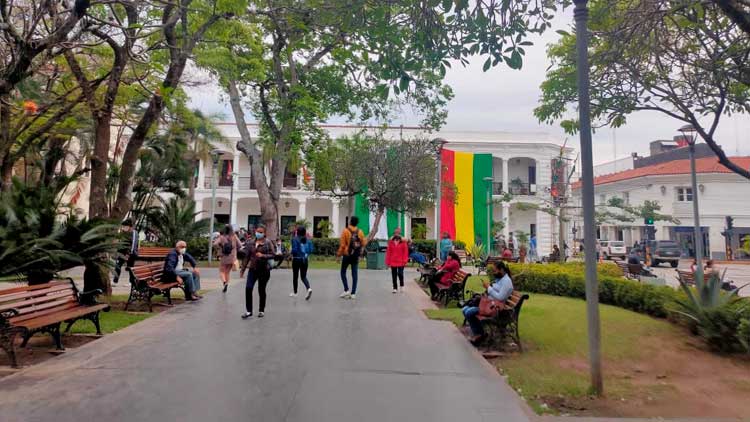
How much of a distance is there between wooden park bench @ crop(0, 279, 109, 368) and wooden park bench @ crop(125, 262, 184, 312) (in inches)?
55.2

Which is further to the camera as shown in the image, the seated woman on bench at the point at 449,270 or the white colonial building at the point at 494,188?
the white colonial building at the point at 494,188

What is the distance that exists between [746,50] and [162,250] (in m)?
15.1

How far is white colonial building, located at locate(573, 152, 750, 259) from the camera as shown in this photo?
3462cm

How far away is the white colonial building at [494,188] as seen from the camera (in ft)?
111

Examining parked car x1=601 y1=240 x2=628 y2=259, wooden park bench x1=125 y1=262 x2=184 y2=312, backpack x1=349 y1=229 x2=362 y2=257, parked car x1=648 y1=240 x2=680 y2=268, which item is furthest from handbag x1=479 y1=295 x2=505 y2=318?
parked car x1=601 y1=240 x2=628 y2=259

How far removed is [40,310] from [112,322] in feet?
5.57

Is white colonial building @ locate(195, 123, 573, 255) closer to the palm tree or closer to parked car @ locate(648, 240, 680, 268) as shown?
parked car @ locate(648, 240, 680, 268)

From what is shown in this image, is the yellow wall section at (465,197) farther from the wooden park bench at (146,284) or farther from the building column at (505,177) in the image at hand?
the wooden park bench at (146,284)

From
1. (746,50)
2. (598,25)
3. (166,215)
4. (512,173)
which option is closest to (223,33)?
(598,25)

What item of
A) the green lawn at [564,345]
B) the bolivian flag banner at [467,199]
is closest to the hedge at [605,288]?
Answer: the green lawn at [564,345]

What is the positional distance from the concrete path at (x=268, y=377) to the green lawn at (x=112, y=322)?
0.91ft

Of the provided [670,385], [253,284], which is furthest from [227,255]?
[670,385]

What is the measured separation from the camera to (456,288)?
29.1 feet

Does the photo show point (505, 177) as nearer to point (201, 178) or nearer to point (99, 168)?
point (201, 178)
